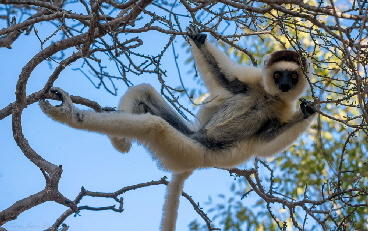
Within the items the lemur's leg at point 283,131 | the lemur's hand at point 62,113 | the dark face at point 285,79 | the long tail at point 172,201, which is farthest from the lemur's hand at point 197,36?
the lemur's hand at point 62,113

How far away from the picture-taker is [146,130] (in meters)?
4.84

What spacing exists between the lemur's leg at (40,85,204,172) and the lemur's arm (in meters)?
0.89

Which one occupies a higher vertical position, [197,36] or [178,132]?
[197,36]

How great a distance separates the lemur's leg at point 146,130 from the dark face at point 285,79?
1270 mm

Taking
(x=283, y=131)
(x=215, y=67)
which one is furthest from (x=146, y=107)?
(x=283, y=131)

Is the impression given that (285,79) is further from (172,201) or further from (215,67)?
(172,201)

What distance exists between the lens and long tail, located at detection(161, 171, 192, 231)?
5.43m

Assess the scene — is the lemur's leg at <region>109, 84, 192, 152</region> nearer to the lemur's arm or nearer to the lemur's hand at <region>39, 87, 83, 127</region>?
the lemur's arm

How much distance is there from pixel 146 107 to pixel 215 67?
3.83 feet

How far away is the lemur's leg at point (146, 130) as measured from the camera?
15.3 ft

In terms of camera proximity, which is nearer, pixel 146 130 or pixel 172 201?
pixel 146 130

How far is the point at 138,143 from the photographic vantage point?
198 inches

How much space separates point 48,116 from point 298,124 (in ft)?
9.67

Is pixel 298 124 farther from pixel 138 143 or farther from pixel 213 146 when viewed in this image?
pixel 138 143
